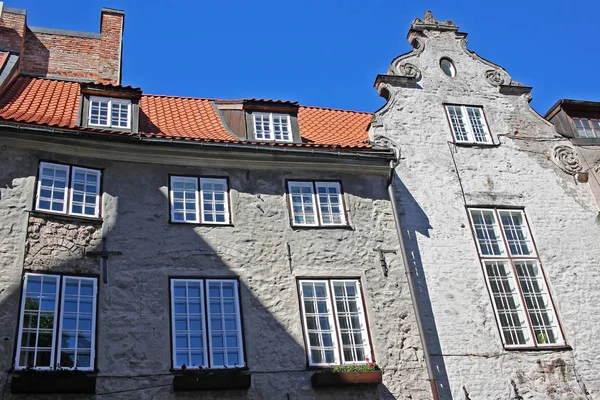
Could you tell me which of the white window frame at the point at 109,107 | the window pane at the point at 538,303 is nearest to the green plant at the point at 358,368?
the window pane at the point at 538,303

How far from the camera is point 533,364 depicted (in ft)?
35.8

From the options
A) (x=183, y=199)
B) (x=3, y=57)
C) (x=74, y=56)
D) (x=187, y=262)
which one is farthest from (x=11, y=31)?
(x=187, y=262)

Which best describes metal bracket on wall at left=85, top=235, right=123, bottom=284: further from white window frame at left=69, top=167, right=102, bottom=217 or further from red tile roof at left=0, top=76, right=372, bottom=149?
red tile roof at left=0, top=76, right=372, bottom=149

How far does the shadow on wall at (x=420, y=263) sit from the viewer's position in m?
10.5

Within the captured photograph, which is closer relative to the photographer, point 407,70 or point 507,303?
point 507,303

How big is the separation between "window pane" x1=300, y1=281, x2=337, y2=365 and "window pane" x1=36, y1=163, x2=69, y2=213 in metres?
4.31

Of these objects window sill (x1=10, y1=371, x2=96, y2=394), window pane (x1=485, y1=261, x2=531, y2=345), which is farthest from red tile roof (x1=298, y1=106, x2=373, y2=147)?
window sill (x1=10, y1=371, x2=96, y2=394)

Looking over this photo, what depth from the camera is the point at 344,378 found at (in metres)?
9.73

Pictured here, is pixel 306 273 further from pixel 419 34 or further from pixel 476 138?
pixel 419 34

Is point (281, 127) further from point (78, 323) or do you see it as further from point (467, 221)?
point (78, 323)

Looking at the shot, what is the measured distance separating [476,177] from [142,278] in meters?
7.18

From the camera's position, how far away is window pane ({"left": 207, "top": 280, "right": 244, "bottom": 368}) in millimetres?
9727

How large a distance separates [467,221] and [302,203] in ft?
11.0

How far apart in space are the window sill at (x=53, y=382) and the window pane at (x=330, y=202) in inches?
196
